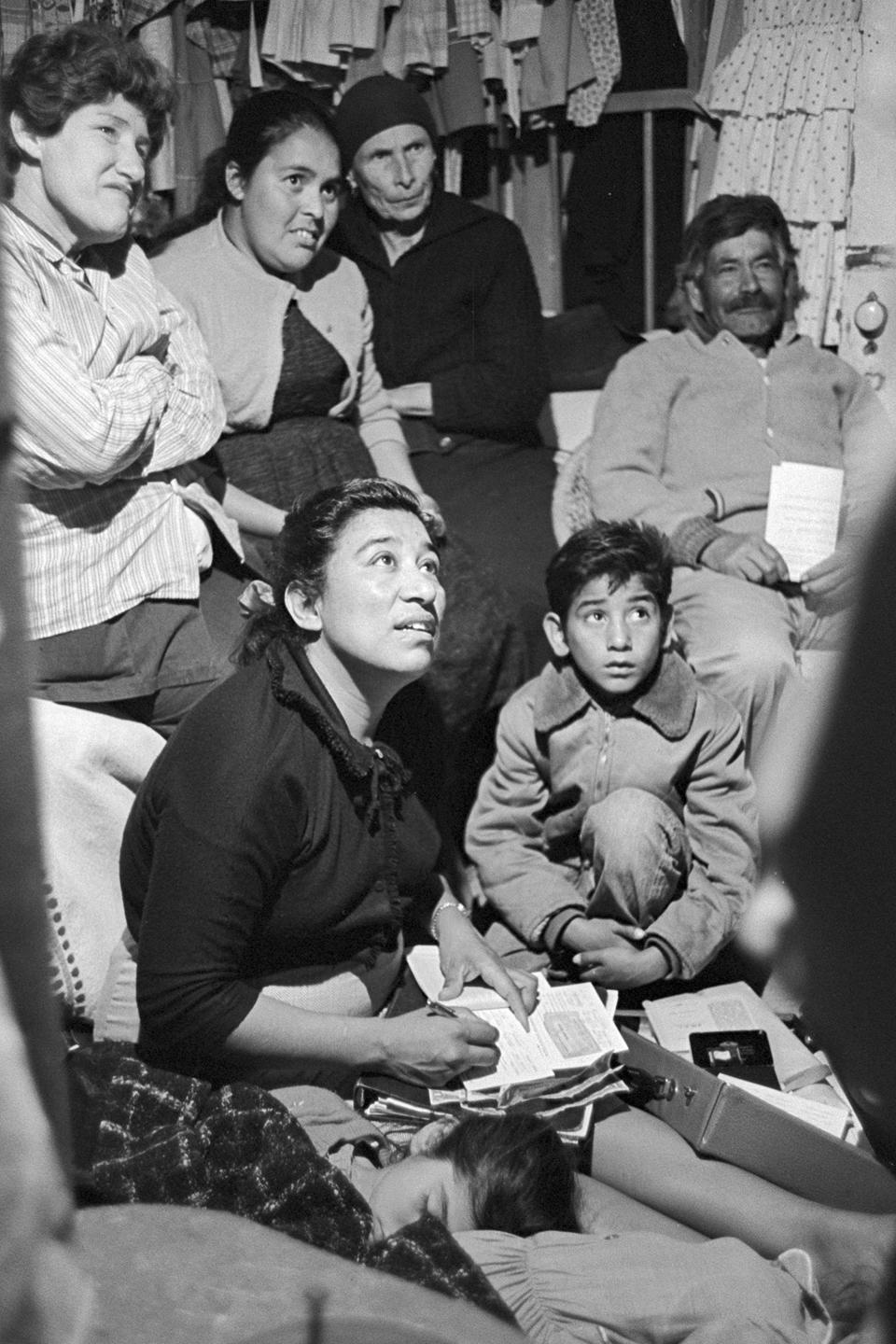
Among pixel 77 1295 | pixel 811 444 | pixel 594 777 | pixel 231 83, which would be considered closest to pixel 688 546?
pixel 811 444

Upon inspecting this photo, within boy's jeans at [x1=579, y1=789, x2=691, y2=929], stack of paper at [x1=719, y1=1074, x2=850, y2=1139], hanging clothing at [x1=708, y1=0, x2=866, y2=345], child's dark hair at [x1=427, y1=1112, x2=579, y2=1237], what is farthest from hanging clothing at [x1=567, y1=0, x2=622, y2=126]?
child's dark hair at [x1=427, y1=1112, x2=579, y2=1237]

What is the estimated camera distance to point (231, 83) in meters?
3.74

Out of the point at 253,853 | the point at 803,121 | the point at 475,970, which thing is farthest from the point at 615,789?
the point at 803,121

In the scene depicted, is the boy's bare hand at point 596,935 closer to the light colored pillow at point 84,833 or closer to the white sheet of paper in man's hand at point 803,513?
the light colored pillow at point 84,833

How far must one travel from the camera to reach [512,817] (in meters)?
2.83

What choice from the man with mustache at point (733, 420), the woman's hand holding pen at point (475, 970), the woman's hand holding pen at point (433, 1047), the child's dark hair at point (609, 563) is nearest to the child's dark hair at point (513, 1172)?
the woman's hand holding pen at point (433, 1047)

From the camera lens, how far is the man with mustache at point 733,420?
10.5ft

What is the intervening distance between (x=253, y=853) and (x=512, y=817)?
871mm

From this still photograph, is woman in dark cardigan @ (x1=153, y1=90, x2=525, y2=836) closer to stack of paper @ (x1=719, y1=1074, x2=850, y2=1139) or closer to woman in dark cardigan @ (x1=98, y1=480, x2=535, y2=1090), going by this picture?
woman in dark cardigan @ (x1=98, y1=480, x2=535, y2=1090)

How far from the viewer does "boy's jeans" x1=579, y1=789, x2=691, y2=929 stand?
2.66m

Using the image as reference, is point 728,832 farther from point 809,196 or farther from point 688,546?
point 809,196

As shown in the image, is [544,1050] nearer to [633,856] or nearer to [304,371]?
[633,856]

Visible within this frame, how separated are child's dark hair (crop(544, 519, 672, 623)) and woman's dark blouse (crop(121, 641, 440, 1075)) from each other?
24.6 inches

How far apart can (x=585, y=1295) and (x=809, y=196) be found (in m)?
2.75
